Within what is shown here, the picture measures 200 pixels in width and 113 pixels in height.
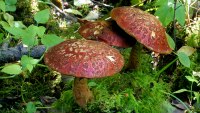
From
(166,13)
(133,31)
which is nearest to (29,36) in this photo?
(133,31)

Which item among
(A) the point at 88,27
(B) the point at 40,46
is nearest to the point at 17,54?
(B) the point at 40,46

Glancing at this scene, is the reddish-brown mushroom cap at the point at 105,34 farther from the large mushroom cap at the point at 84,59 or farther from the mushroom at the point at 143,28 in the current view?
the large mushroom cap at the point at 84,59

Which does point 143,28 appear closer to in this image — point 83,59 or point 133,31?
point 133,31

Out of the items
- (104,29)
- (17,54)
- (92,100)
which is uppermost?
(104,29)

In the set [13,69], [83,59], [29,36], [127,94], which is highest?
[29,36]

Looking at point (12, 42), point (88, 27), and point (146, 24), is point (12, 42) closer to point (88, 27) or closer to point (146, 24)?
point (88, 27)

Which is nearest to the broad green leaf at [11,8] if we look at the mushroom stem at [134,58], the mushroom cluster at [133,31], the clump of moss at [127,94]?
the mushroom cluster at [133,31]
